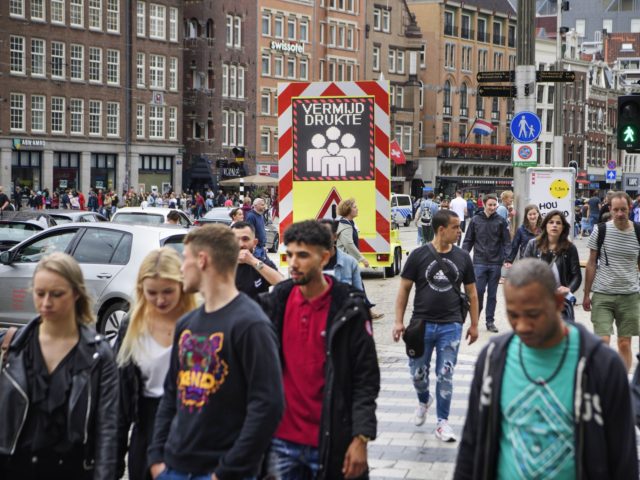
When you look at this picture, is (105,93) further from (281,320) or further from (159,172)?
(281,320)

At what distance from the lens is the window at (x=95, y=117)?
64.2m

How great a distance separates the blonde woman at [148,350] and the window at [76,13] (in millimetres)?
59344

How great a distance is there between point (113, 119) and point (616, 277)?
56.4 meters

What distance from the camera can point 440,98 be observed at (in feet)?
308

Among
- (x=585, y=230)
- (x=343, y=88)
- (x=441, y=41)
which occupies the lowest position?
(x=585, y=230)

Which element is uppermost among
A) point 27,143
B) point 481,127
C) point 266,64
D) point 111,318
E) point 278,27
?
point 278,27

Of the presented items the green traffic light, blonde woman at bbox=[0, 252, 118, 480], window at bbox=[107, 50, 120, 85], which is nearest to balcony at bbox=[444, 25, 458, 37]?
window at bbox=[107, 50, 120, 85]

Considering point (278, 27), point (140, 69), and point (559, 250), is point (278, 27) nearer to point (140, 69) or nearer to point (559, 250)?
point (140, 69)

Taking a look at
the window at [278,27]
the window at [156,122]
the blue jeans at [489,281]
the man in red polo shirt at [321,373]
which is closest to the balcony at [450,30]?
the window at [278,27]

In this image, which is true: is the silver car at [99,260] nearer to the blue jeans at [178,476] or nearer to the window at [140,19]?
the blue jeans at [178,476]

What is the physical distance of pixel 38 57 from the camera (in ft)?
201

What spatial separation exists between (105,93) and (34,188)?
6.89m

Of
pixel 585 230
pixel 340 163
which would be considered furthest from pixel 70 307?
pixel 585 230

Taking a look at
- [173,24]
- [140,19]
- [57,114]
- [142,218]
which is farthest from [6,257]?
[173,24]
